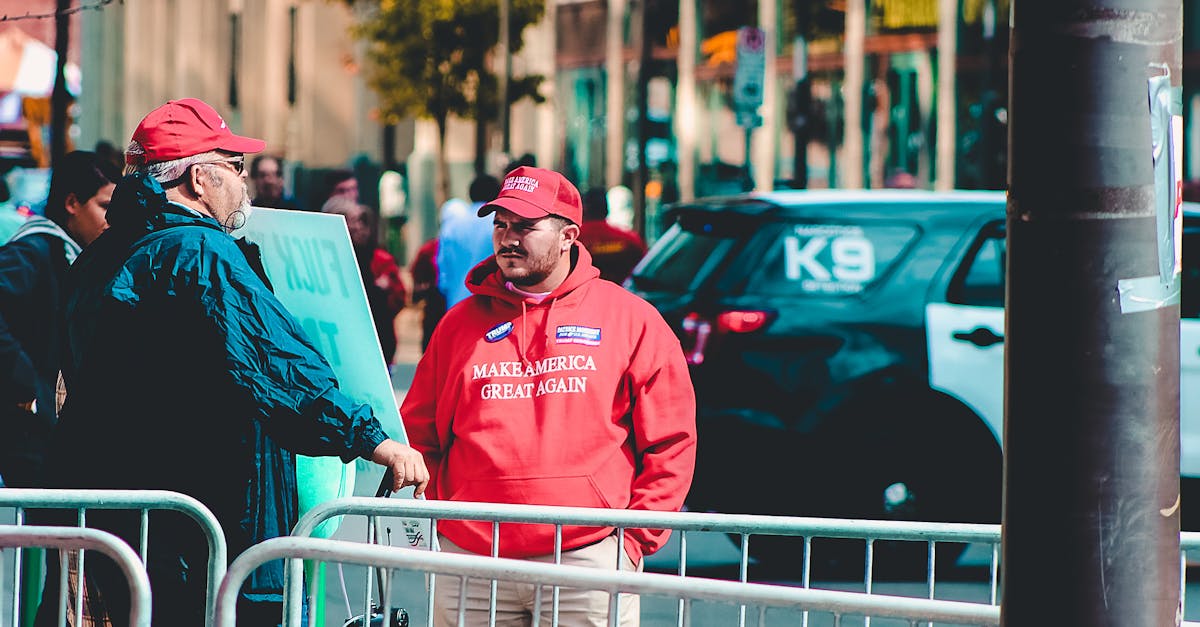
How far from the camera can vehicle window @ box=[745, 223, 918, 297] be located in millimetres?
8000

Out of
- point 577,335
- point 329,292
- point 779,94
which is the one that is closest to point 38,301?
point 329,292

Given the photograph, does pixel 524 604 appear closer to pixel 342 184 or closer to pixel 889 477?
pixel 889 477

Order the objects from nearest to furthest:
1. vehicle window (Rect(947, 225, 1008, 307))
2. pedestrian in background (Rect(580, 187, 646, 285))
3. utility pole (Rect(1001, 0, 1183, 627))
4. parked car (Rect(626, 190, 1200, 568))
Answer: utility pole (Rect(1001, 0, 1183, 627)) < parked car (Rect(626, 190, 1200, 568)) < vehicle window (Rect(947, 225, 1008, 307)) < pedestrian in background (Rect(580, 187, 646, 285))

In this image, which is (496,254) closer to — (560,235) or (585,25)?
(560,235)

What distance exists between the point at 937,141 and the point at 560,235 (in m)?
21.5

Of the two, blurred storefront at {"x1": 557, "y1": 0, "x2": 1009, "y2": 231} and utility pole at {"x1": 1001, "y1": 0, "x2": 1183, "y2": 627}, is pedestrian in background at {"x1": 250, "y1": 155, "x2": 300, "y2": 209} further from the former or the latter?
blurred storefront at {"x1": 557, "y1": 0, "x2": 1009, "y2": 231}

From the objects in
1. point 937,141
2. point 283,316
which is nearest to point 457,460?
point 283,316

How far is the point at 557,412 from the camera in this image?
452cm

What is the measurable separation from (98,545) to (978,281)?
527 centimetres

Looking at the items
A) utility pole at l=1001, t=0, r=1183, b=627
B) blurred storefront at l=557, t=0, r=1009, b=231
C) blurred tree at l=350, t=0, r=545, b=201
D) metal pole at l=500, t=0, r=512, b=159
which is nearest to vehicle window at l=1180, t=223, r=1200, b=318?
utility pole at l=1001, t=0, r=1183, b=627

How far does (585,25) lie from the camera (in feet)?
104

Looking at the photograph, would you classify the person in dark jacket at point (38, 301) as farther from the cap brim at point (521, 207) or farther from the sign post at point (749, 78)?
the sign post at point (749, 78)

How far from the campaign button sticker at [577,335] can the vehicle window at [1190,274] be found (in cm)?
455

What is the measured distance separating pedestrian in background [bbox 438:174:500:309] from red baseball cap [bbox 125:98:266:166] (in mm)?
5491
